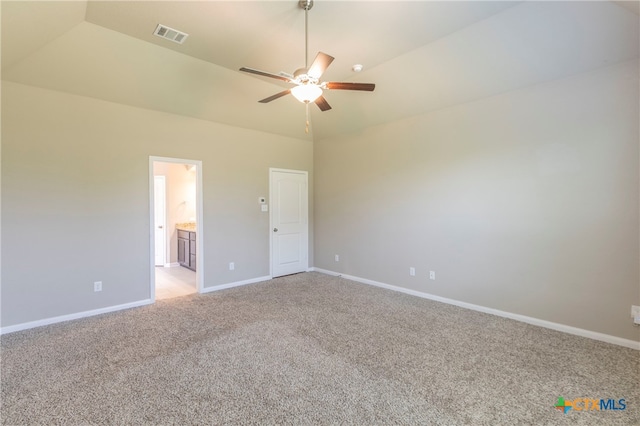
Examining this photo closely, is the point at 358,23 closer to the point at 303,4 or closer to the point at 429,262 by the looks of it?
the point at 303,4

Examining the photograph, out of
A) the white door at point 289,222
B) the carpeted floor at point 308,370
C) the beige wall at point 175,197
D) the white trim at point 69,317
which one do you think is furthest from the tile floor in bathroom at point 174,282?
the white door at point 289,222

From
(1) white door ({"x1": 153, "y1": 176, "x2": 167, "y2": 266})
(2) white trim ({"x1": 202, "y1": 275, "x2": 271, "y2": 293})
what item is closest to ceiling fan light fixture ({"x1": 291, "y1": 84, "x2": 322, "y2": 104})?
(2) white trim ({"x1": 202, "y1": 275, "x2": 271, "y2": 293})

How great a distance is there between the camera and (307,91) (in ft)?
8.57

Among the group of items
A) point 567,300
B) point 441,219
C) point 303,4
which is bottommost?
point 567,300

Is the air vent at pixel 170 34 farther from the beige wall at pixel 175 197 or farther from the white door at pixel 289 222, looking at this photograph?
the beige wall at pixel 175 197

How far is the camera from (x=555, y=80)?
10.6ft

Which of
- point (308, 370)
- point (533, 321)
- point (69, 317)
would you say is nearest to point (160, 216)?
point (69, 317)

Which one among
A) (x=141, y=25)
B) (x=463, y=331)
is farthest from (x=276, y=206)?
(x=463, y=331)

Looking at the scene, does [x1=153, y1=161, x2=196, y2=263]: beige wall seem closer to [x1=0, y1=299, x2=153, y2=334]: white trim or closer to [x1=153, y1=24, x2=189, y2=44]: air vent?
[x1=0, y1=299, x2=153, y2=334]: white trim

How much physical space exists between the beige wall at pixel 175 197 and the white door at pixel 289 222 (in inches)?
99.9

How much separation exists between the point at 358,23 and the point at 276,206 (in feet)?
11.4

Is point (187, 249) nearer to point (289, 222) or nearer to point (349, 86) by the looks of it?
point (289, 222)

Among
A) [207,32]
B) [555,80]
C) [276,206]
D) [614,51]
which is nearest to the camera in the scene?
[614,51]

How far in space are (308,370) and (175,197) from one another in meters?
5.56
